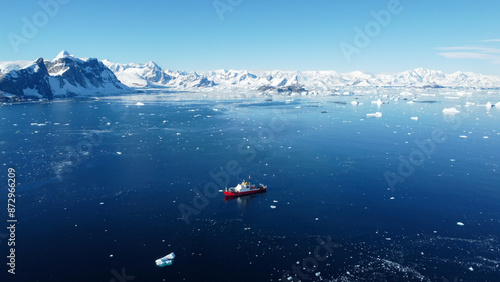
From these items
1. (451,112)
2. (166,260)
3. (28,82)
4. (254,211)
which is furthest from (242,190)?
(28,82)

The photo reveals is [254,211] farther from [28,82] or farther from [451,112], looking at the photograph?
[28,82]

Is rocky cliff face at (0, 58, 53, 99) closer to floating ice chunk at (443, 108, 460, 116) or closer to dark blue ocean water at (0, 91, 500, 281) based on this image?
dark blue ocean water at (0, 91, 500, 281)

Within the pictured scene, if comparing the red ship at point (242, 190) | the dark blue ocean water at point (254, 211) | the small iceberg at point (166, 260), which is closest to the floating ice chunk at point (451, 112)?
the dark blue ocean water at point (254, 211)

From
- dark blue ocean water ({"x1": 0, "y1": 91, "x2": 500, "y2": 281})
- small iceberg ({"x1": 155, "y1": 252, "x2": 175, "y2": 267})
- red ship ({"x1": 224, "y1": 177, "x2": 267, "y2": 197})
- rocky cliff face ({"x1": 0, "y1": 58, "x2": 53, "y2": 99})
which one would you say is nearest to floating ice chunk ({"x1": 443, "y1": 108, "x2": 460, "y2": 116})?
dark blue ocean water ({"x1": 0, "y1": 91, "x2": 500, "y2": 281})

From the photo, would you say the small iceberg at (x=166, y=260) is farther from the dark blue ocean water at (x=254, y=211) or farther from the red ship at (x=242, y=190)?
the red ship at (x=242, y=190)

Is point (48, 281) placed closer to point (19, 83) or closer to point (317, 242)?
point (317, 242)

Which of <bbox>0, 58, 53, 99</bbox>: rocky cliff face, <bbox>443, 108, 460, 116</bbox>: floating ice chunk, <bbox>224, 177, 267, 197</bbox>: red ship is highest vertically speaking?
<bbox>0, 58, 53, 99</bbox>: rocky cliff face
